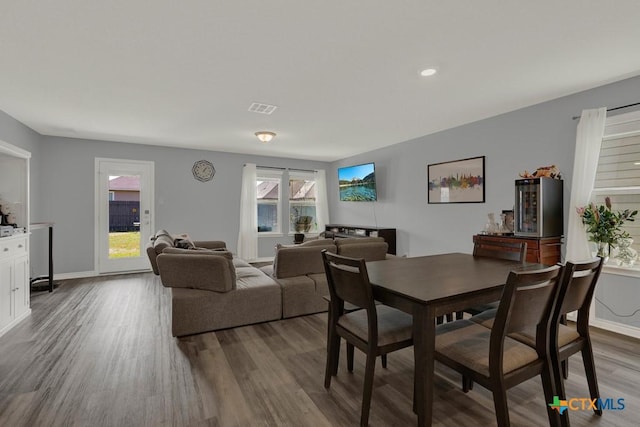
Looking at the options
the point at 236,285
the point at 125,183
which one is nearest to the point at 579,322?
the point at 236,285

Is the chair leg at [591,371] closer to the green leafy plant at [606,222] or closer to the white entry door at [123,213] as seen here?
the green leafy plant at [606,222]

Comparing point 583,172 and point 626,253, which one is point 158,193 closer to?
point 583,172

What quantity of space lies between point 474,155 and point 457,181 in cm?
44

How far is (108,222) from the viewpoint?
5559 millimetres

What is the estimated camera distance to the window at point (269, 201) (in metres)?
7.11

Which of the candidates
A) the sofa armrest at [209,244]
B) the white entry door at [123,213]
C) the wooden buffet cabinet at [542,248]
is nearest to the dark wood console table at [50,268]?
the white entry door at [123,213]

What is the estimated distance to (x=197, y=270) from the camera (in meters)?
3.00

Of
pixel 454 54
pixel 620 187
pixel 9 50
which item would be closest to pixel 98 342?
pixel 9 50

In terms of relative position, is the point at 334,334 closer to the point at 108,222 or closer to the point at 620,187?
the point at 620,187

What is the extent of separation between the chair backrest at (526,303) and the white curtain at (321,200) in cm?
608

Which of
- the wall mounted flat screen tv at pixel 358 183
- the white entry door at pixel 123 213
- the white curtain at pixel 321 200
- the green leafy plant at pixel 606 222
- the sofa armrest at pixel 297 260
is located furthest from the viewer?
the white curtain at pixel 321 200

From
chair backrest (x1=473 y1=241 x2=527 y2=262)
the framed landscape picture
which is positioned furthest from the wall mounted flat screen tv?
chair backrest (x1=473 y1=241 x2=527 y2=262)

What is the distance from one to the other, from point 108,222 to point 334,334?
5.28 m

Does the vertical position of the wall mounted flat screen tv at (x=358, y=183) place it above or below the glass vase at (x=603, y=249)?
above
